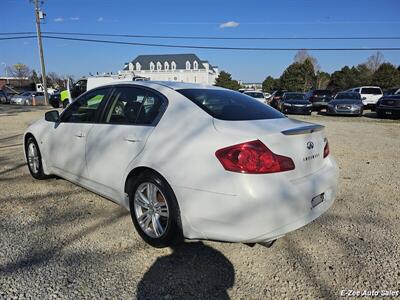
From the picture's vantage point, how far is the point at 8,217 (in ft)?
12.6

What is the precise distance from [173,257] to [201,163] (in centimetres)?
96

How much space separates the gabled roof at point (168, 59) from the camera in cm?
10106

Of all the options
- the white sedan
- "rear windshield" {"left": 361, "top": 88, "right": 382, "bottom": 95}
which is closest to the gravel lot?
the white sedan

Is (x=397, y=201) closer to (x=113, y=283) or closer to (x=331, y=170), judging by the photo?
(x=331, y=170)

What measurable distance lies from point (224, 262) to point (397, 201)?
283cm

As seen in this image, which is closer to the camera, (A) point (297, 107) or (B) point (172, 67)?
(A) point (297, 107)

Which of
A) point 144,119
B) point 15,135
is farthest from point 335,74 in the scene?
point 144,119

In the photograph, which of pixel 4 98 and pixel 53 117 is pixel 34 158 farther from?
pixel 4 98

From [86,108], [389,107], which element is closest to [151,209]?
[86,108]

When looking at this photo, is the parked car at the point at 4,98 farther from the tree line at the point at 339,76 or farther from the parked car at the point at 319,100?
the tree line at the point at 339,76

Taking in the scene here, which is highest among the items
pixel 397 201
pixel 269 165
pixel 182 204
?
pixel 269 165

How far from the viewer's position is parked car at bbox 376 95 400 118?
16.6 metres

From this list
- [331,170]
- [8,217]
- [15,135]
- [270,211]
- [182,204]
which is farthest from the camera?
[15,135]

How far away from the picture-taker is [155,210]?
124 inches
